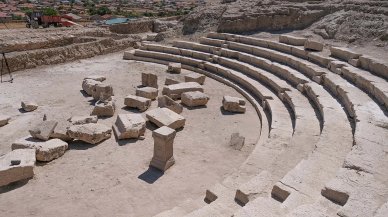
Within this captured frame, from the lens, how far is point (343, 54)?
42.4 feet

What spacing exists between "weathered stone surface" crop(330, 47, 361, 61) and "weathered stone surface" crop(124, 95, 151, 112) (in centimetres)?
731

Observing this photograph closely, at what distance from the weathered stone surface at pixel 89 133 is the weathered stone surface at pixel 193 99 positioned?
3489 millimetres

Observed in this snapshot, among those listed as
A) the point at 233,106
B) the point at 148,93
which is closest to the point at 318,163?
the point at 233,106

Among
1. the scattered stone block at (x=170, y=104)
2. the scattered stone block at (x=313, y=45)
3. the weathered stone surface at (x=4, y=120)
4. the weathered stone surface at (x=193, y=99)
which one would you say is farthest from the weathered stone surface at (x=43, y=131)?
the scattered stone block at (x=313, y=45)

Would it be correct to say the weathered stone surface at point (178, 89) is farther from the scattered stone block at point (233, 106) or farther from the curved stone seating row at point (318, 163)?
the curved stone seating row at point (318, 163)

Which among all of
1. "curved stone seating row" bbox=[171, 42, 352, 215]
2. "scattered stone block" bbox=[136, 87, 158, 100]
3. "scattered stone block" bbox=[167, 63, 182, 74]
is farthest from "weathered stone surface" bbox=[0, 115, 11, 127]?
"curved stone seating row" bbox=[171, 42, 352, 215]

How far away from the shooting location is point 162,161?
798cm

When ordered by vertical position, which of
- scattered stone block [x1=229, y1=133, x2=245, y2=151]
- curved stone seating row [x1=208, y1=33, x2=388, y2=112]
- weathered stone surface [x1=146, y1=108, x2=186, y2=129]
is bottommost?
scattered stone block [x1=229, y1=133, x2=245, y2=151]

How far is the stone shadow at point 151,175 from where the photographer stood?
762cm

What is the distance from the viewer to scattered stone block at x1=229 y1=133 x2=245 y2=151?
9109 mm

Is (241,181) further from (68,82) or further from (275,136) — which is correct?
(68,82)

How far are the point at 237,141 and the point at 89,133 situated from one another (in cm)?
388

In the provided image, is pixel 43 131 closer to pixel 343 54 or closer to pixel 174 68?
pixel 174 68

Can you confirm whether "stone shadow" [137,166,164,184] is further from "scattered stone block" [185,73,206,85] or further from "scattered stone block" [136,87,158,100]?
"scattered stone block" [185,73,206,85]
